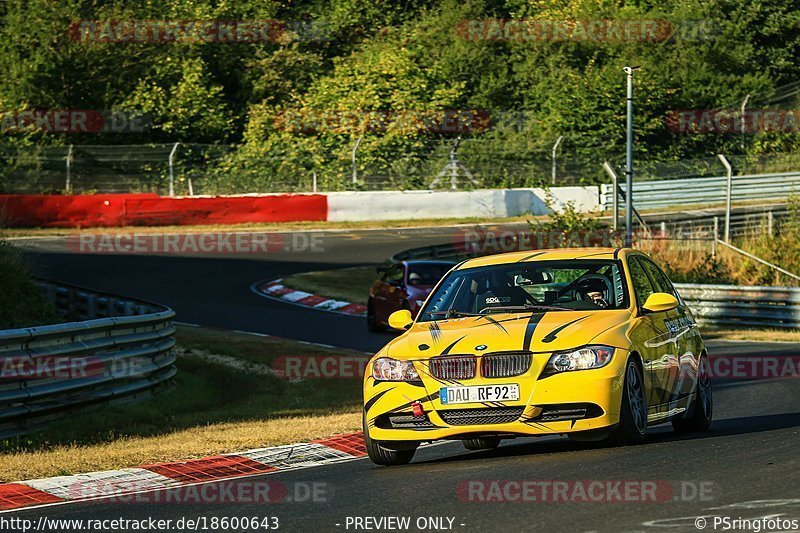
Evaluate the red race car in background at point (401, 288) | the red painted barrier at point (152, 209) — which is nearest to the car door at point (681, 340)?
the red race car in background at point (401, 288)

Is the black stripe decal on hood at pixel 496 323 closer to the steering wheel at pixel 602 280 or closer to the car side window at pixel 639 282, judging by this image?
the steering wheel at pixel 602 280

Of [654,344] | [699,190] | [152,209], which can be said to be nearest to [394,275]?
[654,344]

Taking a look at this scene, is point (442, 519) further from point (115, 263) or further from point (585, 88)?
point (585, 88)

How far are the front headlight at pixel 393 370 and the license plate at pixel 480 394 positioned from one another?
288 millimetres

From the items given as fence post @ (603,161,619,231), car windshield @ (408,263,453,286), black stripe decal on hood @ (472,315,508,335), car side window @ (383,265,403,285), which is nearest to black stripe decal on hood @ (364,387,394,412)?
black stripe decal on hood @ (472,315,508,335)

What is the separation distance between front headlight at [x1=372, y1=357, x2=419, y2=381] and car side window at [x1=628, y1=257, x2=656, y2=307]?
1912 millimetres

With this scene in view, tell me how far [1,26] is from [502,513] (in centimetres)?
5481

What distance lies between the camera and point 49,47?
181 ft

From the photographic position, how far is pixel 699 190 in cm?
4819

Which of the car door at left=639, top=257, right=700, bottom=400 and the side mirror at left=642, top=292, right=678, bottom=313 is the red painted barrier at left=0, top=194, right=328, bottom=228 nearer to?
the car door at left=639, top=257, right=700, bottom=400

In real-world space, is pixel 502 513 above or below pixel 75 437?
above

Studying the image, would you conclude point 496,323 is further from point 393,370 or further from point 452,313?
point 393,370

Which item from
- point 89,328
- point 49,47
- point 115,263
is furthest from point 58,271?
point 49,47

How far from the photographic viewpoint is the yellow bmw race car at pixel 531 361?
890 cm
